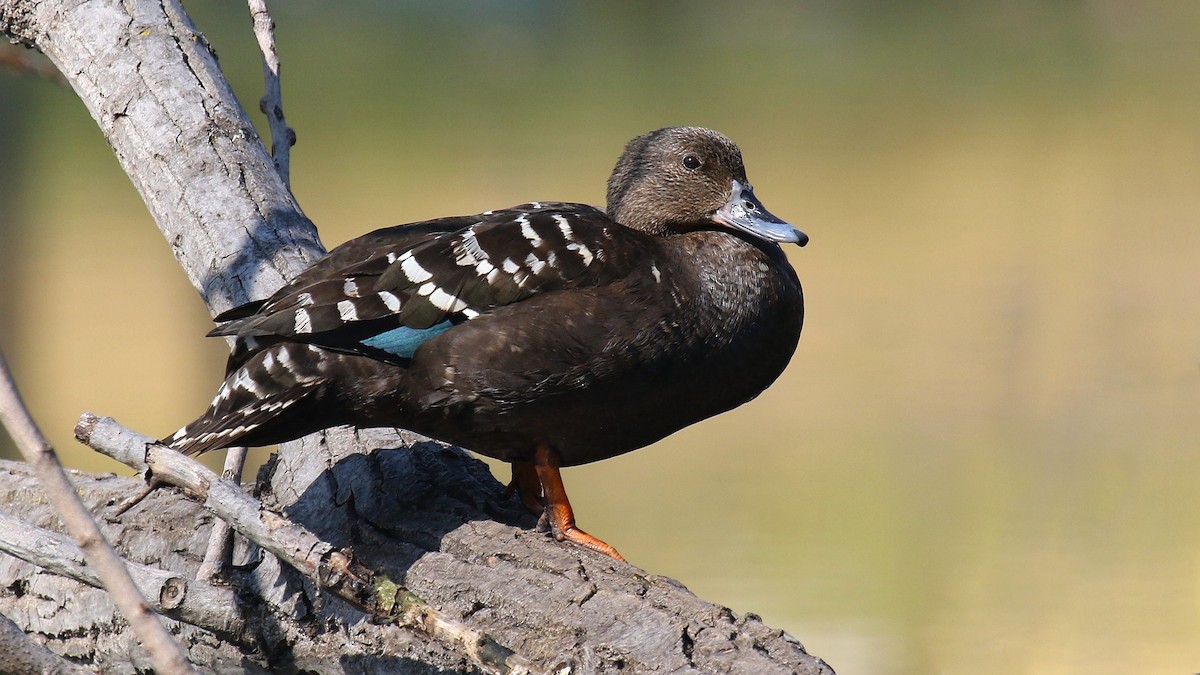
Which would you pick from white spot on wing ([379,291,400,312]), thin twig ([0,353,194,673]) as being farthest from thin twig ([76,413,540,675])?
white spot on wing ([379,291,400,312])

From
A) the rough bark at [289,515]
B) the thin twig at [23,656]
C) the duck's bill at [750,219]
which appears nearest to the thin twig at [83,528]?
the thin twig at [23,656]

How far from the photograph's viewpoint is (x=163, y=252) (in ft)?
26.0

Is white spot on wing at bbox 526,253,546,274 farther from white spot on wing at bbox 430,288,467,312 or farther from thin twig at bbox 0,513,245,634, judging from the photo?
thin twig at bbox 0,513,245,634

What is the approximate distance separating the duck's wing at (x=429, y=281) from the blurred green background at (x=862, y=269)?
258 cm

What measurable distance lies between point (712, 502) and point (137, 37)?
329 cm

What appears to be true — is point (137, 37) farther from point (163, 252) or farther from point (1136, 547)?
point (163, 252)

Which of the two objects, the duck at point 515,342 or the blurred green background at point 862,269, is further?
the blurred green background at point 862,269

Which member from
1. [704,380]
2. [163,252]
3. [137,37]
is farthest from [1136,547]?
[163,252]

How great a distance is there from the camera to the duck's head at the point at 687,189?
9.09ft

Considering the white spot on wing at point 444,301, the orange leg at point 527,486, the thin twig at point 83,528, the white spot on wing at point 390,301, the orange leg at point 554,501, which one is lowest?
the thin twig at point 83,528

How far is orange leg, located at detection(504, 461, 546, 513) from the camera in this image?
2.72 meters

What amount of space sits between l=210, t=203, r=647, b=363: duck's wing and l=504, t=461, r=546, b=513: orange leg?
17.0 inches

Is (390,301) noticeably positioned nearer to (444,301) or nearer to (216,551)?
(444,301)

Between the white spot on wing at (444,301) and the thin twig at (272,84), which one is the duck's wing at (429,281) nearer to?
the white spot on wing at (444,301)
